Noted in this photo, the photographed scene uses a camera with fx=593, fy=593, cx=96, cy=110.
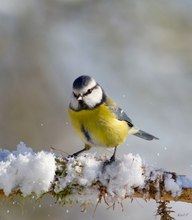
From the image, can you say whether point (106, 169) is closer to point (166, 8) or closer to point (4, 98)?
point (4, 98)

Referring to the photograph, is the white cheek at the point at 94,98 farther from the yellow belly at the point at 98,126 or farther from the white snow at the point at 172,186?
the white snow at the point at 172,186

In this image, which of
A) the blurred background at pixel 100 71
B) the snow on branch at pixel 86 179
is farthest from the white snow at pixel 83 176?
the blurred background at pixel 100 71

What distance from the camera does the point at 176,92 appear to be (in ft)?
17.5

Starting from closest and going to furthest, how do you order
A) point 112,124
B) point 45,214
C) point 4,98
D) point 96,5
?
point 112,124, point 45,214, point 4,98, point 96,5

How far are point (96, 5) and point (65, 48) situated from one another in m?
0.51

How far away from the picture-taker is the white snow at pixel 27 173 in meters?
2.00

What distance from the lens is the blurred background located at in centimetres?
448

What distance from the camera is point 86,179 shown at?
2102 mm

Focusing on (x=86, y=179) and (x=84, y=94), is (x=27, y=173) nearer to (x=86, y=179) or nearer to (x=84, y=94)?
(x=86, y=179)

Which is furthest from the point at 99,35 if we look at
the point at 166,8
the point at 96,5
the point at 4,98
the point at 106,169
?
the point at 106,169

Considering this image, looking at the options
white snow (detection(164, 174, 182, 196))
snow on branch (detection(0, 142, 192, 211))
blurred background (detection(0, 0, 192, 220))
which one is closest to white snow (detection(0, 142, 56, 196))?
snow on branch (detection(0, 142, 192, 211))

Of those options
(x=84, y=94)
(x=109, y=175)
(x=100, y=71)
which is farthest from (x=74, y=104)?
(x=100, y=71)

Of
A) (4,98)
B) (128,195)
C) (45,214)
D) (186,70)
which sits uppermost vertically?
(186,70)

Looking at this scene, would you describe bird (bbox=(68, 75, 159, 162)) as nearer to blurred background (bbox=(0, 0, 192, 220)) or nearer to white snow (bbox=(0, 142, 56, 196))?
white snow (bbox=(0, 142, 56, 196))
